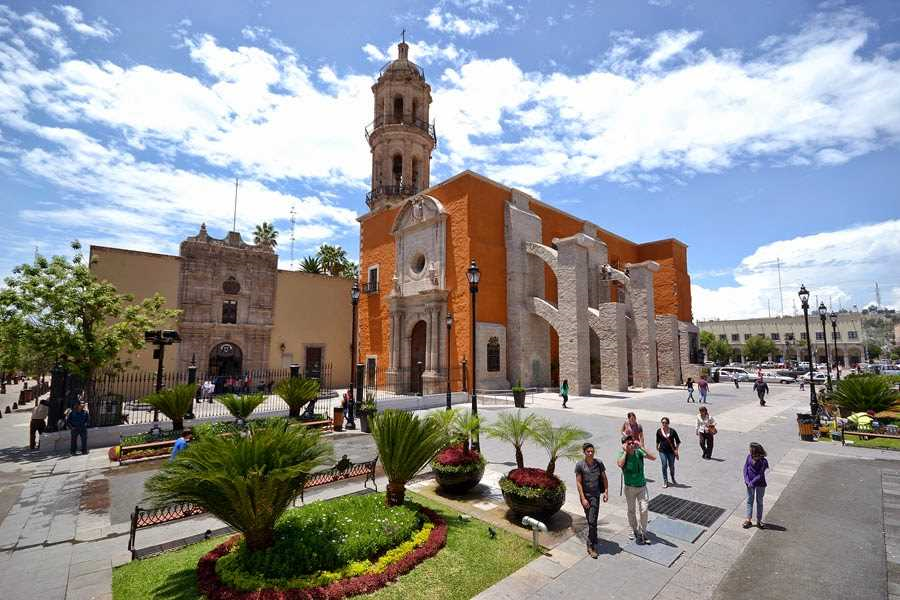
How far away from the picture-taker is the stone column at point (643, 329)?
27609 millimetres

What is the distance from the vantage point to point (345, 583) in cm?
490

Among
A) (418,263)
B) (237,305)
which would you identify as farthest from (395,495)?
(237,305)

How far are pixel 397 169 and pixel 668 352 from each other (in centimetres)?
2630

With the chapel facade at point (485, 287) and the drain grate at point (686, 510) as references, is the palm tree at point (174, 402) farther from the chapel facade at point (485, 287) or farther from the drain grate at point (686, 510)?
the drain grate at point (686, 510)

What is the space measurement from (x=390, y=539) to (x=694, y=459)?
28.9ft

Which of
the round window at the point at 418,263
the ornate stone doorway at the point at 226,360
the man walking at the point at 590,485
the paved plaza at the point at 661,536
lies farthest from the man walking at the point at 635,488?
the ornate stone doorway at the point at 226,360

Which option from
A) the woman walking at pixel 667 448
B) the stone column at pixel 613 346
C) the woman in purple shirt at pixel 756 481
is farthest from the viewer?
the stone column at pixel 613 346

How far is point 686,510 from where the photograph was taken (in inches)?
294

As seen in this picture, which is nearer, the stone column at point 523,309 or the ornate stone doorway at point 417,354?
the stone column at point 523,309

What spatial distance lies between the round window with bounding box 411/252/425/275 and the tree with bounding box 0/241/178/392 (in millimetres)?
16189

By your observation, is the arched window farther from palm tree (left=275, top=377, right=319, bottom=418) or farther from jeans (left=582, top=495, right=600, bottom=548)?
jeans (left=582, top=495, right=600, bottom=548)

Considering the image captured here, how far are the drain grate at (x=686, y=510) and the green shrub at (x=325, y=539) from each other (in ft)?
14.9

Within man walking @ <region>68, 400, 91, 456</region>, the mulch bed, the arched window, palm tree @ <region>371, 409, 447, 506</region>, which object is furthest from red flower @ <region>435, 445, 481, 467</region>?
the arched window

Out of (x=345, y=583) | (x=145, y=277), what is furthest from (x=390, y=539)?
(x=145, y=277)
